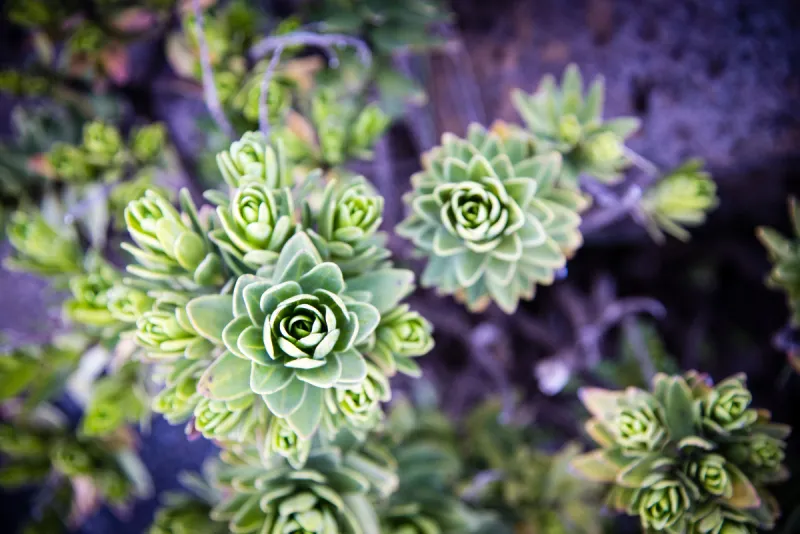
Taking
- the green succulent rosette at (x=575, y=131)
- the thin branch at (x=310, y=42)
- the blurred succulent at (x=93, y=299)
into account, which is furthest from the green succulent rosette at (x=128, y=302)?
the green succulent rosette at (x=575, y=131)

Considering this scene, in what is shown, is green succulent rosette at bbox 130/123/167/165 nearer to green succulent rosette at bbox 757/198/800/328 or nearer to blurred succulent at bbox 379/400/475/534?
blurred succulent at bbox 379/400/475/534

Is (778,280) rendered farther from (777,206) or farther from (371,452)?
(371,452)

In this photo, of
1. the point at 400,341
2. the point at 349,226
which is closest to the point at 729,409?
the point at 400,341

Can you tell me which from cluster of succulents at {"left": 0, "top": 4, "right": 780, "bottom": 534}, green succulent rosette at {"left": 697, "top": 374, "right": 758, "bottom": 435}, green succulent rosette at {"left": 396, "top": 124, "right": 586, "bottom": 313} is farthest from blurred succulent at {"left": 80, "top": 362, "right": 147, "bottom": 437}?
green succulent rosette at {"left": 697, "top": 374, "right": 758, "bottom": 435}

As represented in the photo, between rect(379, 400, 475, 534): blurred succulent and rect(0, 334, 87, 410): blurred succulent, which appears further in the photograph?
rect(0, 334, 87, 410): blurred succulent

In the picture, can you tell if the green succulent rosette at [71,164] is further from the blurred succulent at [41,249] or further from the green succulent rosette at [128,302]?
the green succulent rosette at [128,302]

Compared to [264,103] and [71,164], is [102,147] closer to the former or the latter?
[71,164]
